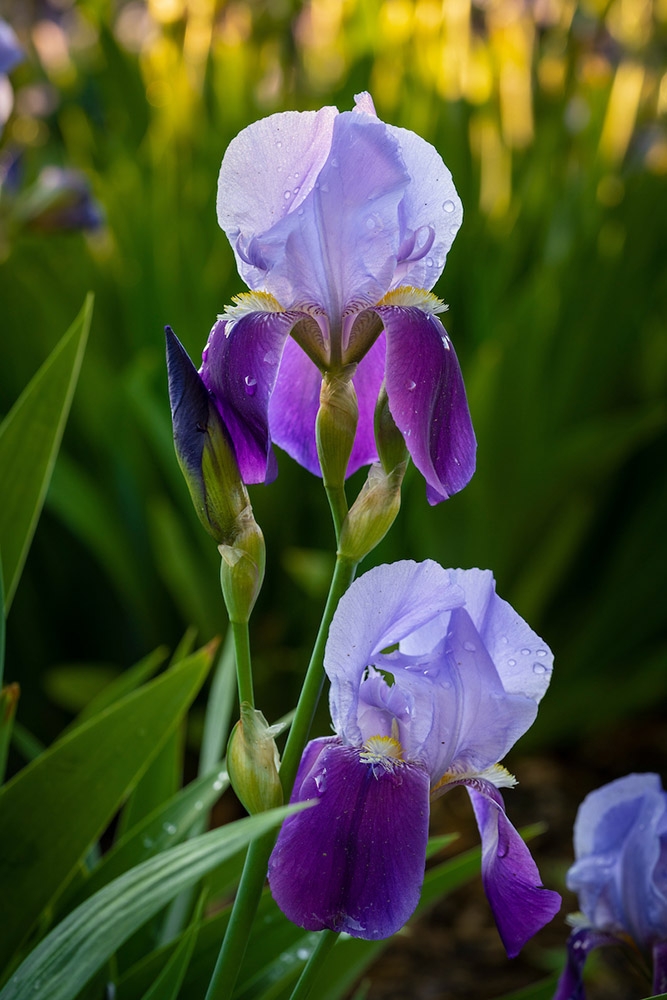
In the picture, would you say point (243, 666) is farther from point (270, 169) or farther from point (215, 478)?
point (270, 169)

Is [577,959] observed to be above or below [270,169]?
below

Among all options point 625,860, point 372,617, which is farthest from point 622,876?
point 372,617

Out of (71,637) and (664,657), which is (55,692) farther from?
(664,657)

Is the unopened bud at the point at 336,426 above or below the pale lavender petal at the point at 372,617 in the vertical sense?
above

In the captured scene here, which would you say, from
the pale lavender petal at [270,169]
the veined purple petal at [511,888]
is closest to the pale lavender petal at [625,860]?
the veined purple petal at [511,888]

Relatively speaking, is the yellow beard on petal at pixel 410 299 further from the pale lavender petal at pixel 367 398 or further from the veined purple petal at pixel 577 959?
the veined purple petal at pixel 577 959

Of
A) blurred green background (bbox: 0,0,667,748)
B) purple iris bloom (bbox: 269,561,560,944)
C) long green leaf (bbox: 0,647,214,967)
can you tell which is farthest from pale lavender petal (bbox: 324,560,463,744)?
blurred green background (bbox: 0,0,667,748)

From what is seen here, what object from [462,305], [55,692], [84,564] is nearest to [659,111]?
[462,305]
